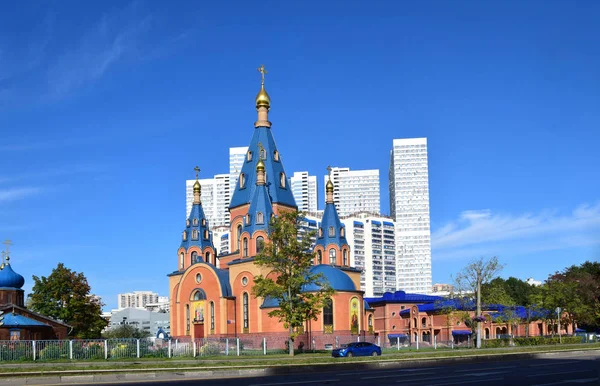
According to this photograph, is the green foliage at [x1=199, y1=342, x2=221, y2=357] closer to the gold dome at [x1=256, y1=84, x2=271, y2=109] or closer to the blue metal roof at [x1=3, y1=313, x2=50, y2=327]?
the blue metal roof at [x1=3, y1=313, x2=50, y2=327]

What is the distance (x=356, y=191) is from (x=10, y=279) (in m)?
148

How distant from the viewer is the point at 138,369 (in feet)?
83.0

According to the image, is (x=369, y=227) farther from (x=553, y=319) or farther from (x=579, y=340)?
(x=579, y=340)

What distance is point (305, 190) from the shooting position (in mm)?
190250

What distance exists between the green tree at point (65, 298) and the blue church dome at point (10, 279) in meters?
5.74

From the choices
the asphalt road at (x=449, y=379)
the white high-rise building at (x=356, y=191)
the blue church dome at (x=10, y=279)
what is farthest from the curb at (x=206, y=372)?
the white high-rise building at (x=356, y=191)

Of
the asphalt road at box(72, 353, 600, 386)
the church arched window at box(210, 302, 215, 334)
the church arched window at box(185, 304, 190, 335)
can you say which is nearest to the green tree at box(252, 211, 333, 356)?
the church arched window at box(210, 302, 215, 334)

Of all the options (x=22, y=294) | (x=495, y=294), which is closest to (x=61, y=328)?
(x=22, y=294)

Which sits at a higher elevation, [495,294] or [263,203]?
[263,203]

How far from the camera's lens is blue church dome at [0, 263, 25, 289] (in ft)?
171

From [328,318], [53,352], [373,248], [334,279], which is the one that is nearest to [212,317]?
[328,318]

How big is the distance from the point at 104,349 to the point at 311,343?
65.0ft

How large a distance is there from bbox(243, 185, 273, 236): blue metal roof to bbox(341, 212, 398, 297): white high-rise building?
10344 cm

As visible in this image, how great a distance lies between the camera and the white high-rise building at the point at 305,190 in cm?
18938
